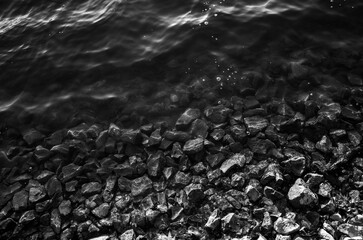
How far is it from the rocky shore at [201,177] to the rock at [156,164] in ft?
0.10

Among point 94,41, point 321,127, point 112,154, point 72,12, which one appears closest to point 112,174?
point 112,154

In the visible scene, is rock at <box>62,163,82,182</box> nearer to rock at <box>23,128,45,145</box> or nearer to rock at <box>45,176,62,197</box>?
rock at <box>45,176,62,197</box>

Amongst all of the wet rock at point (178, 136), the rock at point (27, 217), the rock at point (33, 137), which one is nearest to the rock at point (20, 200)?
the rock at point (27, 217)

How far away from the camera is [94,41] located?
1143 cm

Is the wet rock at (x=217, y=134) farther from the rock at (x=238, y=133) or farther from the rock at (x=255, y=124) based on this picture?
the rock at (x=255, y=124)

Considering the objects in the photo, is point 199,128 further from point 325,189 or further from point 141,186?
point 325,189

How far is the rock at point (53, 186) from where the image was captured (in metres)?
7.23

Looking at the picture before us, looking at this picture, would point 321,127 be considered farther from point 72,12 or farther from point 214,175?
point 72,12

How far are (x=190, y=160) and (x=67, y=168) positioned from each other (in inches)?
131

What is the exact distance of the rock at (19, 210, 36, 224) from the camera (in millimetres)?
6773

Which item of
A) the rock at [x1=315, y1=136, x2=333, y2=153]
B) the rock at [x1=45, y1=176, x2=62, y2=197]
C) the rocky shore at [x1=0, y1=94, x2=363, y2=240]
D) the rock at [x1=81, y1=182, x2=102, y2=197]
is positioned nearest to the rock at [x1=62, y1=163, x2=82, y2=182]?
the rocky shore at [x1=0, y1=94, x2=363, y2=240]

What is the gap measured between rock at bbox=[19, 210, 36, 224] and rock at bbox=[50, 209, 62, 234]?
1.54ft

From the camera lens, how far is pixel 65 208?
6.86 metres

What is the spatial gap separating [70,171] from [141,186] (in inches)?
81.9
